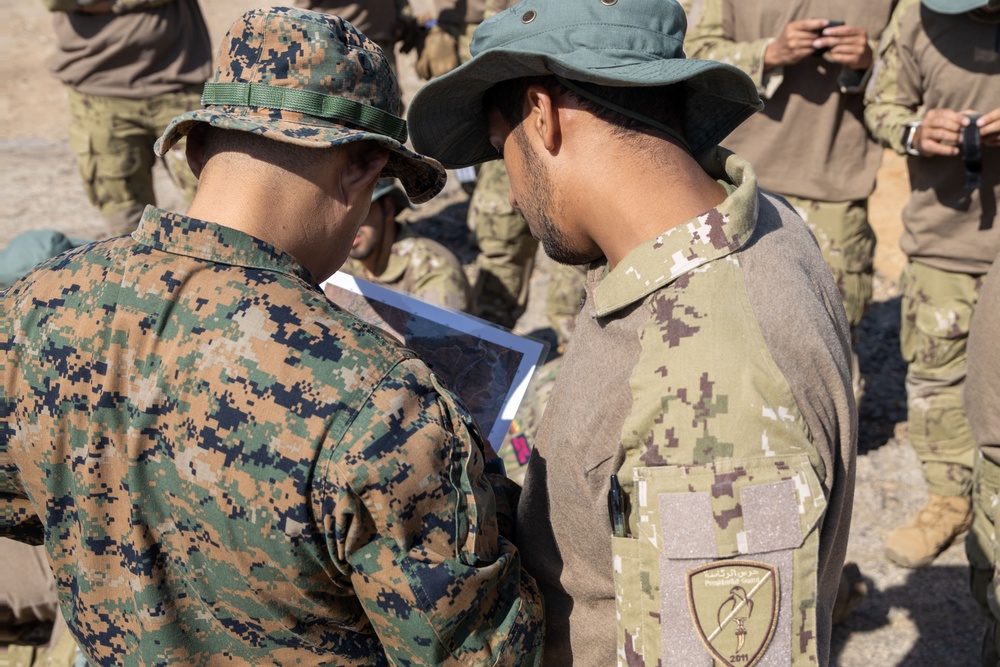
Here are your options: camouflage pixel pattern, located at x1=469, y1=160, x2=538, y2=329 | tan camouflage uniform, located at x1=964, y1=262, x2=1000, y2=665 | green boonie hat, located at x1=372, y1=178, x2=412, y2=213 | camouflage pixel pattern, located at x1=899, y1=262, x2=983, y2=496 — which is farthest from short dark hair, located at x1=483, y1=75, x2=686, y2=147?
Result: camouflage pixel pattern, located at x1=469, y1=160, x2=538, y2=329

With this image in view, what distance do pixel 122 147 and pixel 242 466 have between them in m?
5.16

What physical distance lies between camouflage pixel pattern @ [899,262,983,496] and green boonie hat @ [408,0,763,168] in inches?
94.5

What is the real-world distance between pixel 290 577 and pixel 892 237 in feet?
19.8

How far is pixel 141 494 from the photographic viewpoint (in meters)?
1.60

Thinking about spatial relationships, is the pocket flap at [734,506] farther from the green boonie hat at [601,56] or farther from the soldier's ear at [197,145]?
the soldier's ear at [197,145]

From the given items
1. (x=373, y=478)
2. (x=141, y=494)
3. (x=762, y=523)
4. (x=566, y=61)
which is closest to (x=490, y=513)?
(x=373, y=478)

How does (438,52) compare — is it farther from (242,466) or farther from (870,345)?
(242,466)

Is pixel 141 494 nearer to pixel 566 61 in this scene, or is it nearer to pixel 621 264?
pixel 621 264

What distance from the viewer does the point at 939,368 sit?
4027 mm

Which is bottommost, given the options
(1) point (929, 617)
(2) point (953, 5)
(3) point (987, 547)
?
(1) point (929, 617)

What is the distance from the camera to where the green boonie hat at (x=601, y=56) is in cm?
161

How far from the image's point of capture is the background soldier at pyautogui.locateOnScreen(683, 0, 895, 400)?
13.3 feet

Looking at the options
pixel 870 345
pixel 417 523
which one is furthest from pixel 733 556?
pixel 870 345

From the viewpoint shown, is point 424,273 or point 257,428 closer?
point 257,428
